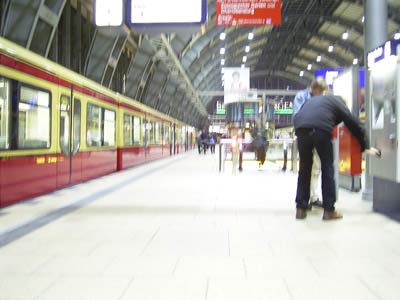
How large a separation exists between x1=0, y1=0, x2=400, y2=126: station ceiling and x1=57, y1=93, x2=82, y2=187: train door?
5.46 ft

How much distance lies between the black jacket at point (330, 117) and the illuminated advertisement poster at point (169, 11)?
3742 mm

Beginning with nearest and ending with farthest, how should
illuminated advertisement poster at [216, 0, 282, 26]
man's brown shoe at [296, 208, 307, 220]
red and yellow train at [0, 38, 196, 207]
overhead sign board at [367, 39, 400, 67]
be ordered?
overhead sign board at [367, 39, 400, 67], man's brown shoe at [296, 208, 307, 220], red and yellow train at [0, 38, 196, 207], illuminated advertisement poster at [216, 0, 282, 26]

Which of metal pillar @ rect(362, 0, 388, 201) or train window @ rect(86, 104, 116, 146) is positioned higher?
metal pillar @ rect(362, 0, 388, 201)

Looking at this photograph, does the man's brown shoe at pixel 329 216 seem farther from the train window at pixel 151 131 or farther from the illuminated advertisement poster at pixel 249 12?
the train window at pixel 151 131

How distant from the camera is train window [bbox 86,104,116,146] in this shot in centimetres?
1024

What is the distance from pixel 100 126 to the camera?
1123 cm

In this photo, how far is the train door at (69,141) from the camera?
843 cm

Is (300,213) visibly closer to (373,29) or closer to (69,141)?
(373,29)

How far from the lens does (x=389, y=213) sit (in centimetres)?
579

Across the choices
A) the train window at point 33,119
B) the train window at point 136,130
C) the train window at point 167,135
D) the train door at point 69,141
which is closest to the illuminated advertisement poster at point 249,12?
the train door at point 69,141

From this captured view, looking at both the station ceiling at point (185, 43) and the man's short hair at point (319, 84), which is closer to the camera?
the man's short hair at point (319, 84)

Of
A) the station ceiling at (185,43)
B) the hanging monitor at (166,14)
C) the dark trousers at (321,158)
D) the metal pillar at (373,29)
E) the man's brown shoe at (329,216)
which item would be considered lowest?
the man's brown shoe at (329,216)

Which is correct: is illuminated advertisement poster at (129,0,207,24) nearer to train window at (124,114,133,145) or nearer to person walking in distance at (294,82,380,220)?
person walking in distance at (294,82,380,220)

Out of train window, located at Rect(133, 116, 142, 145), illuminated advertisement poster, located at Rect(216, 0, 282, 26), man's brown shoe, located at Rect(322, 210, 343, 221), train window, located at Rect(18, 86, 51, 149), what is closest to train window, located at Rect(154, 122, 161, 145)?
train window, located at Rect(133, 116, 142, 145)
